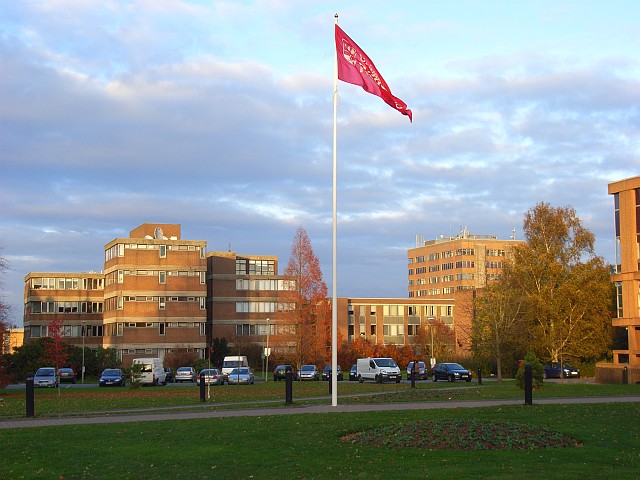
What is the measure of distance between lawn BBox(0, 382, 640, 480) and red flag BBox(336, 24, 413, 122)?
10478 mm

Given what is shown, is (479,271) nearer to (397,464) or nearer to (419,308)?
(419,308)

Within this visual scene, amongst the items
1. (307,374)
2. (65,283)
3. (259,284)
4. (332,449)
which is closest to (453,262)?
(259,284)

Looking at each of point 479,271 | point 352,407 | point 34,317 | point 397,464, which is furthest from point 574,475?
point 479,271

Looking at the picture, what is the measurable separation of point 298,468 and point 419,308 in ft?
384

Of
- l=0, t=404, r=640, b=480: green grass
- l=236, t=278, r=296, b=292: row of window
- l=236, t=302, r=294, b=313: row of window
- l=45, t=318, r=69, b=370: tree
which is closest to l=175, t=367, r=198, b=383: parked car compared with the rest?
l=45, t=318, r=69, b=370: tree

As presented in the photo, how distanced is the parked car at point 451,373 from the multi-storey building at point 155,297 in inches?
1556


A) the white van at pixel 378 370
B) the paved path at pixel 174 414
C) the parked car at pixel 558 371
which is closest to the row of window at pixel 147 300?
the white van at pixel 378 370

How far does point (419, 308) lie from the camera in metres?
129

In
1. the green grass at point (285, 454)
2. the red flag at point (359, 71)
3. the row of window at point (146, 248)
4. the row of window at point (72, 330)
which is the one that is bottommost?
the green grass at point (285, 454)

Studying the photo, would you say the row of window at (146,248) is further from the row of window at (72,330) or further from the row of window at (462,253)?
the row of window at (462,253)

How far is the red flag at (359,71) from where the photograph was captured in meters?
26.0

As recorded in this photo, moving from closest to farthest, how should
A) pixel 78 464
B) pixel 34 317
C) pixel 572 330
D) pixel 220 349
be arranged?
1. pixel 78 464
2. pixel 572 330
3. pixel 220 349
4. pixel 34 317

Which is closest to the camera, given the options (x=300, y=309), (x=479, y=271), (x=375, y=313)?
(x=300, y=309)

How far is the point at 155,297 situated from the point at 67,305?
67.6 feet
